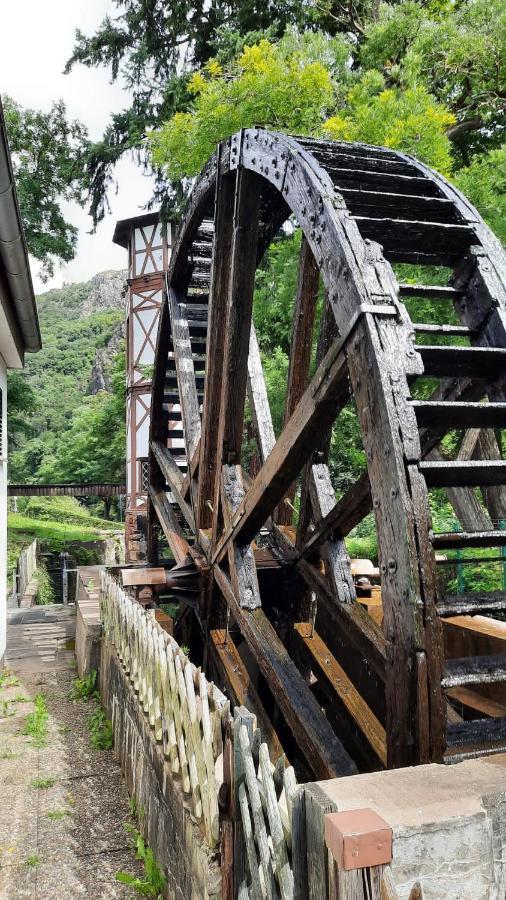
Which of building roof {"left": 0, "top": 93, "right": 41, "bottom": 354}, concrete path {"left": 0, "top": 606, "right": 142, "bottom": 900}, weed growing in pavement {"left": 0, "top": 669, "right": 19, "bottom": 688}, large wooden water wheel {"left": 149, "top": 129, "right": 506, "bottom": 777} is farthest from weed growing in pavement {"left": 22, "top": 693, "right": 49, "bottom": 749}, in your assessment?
building roof {"left": 0, "top": 93, "right": 41, "bottom": 354}

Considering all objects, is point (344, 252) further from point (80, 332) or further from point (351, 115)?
point (80, 332)

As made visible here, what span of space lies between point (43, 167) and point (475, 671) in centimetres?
1740

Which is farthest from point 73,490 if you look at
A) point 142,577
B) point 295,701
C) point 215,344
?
point 295,701

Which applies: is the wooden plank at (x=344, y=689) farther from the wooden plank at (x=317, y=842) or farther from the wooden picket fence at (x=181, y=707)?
the wooden plank at (x=317, y=842)

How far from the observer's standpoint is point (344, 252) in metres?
2.94

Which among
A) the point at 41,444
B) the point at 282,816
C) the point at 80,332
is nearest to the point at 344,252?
the point at 282,816

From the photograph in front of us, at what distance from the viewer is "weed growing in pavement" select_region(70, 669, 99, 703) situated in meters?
6.54

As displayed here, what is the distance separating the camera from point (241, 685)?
4.42m

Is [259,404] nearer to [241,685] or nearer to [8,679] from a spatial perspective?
[241,685]

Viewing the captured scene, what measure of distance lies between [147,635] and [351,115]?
7872 millimetres

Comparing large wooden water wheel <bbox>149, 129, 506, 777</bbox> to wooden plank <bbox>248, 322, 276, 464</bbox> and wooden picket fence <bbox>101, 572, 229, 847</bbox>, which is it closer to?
wooden plank <bbox>248, 322, 276, 464</bbox>

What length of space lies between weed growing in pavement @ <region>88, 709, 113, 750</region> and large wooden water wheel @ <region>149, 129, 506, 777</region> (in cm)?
106

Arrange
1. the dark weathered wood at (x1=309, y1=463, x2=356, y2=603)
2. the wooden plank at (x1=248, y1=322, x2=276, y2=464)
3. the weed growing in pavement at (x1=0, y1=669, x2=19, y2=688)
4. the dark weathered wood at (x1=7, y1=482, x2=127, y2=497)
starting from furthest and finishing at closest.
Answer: the dark weathered wood at (x1=7, y1=482, x2=127, y2=497), the weed growing in pavement at (x1=0, y1=669, x2=19, y2=688), the wooden plank at (x1=248, y1=322, x2=276, y2=464), the dark weathered wood at (x1=309, y1=463, x2=356, y2=603)

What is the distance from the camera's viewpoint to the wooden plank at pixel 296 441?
3.13 meters
